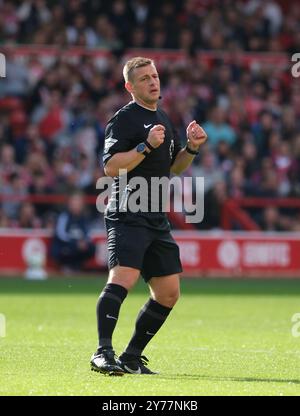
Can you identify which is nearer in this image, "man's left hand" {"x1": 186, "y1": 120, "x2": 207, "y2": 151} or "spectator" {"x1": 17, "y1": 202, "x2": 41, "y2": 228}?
"man's left hand" {"x1": 186, "y1": 120, "x2": 207, "y2": 151}

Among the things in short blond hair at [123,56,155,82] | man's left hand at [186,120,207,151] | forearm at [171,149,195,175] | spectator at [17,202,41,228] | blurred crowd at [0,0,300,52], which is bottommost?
spectator at [17,202,41,228]

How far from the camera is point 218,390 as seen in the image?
755 centimetres

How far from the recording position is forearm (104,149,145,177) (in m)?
8.45

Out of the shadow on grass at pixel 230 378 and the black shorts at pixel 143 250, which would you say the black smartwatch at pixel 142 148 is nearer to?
the black shorts at pixel 143 250

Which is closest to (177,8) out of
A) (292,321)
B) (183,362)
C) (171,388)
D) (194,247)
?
(194,247)

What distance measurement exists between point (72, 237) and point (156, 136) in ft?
39.1

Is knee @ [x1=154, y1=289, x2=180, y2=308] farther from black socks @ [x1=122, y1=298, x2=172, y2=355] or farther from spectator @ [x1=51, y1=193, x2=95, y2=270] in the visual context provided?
spectator @ [x1=51, y1=193, x2=95, y2=270]

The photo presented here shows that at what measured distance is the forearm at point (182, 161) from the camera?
901 cm

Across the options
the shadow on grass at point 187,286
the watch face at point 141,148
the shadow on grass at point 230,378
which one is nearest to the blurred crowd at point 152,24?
the shadow on grass at point 187,286

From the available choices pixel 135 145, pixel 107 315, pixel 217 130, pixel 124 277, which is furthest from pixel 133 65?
pixel 217 130

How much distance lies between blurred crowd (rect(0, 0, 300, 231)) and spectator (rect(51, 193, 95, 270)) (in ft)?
2.52

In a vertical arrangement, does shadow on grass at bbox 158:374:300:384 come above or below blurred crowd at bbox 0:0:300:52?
below

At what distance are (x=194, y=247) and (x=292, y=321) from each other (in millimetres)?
8046

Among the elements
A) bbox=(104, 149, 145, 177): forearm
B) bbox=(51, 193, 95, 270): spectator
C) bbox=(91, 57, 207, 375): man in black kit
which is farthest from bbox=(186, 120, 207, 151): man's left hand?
bbox=(51, 193, 95, 270): spectator
